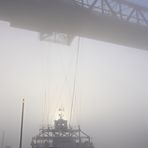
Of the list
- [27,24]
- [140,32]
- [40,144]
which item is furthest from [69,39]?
[40,144]

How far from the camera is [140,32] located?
87.7ft

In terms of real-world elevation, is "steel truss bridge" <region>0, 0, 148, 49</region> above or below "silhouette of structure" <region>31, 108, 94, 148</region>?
above

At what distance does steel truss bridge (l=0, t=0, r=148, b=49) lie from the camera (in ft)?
70.5

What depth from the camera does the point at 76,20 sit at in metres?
23.7

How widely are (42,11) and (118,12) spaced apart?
8260 mm

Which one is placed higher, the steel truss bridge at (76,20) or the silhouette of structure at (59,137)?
the steel truss bridge at (76,20)

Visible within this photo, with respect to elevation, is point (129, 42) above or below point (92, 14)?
below

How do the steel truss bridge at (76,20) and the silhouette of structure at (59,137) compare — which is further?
the silhouette of structure at (59,137)

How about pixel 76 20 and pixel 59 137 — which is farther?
pixel 59 137

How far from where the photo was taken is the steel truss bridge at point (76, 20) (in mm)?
21480

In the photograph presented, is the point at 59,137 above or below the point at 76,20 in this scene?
below

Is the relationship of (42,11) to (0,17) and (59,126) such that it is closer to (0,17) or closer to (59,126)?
(0,17)

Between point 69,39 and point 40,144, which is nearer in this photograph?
point 69,39

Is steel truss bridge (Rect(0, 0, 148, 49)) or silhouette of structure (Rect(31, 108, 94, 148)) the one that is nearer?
steel truss bridge (Rect(0, 0, 148, 49))
